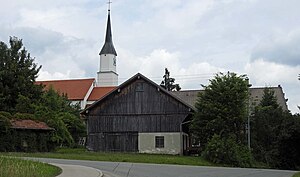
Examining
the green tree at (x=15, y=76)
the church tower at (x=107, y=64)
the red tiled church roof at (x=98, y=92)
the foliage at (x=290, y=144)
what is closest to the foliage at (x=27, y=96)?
the green tree at (x=15, y=76)

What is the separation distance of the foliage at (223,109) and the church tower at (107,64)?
5806 cm

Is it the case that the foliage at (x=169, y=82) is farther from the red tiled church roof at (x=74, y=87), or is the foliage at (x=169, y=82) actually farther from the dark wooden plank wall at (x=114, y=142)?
the dark wooden plank wall at (x=114, y=142)

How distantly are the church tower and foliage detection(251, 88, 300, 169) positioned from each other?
5862cm

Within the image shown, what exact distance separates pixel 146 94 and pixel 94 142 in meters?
7.74

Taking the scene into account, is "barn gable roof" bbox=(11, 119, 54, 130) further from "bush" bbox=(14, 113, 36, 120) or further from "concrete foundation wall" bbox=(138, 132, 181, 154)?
"concrete foundation wall" bbox=(138, 132, 181, 154)

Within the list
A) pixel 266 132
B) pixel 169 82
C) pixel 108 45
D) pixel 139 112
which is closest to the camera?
pixel 266 132

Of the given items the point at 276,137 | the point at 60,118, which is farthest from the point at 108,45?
the point at 276,137

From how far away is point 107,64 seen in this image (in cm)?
10600

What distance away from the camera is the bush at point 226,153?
42094 millimetres

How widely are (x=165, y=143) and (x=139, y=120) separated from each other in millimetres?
3776

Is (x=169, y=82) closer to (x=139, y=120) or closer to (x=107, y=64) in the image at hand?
(x=107, y=64)

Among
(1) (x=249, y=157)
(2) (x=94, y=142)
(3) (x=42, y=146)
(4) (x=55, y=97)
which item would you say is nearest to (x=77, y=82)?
(4) (x=55, y=97)

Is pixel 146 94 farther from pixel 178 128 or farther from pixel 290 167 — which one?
pixel 290 167

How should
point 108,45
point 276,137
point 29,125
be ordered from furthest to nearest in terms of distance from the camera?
point 108,45 → point 276,137 → point 29,125
